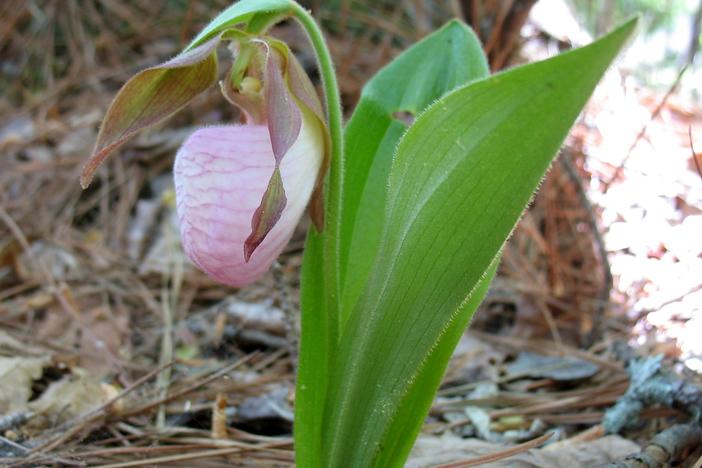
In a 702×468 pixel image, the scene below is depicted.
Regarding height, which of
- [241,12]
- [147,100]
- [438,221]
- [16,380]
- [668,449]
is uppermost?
[241,12]

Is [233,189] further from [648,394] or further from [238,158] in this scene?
[648,394]

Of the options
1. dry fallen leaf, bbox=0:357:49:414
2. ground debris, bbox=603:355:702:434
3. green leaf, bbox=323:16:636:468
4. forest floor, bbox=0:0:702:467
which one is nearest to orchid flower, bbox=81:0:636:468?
green leaf, bbox=323:16:636:468

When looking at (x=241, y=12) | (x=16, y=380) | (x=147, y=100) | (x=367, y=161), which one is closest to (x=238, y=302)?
(x=16, y=380)

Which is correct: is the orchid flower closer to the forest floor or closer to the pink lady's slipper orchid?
the pink lady's slipper orchid

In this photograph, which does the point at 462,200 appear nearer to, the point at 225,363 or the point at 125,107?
the point at 125,107

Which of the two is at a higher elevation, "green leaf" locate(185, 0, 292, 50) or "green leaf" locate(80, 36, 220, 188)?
"green leaf" locate(185, 0, 292, 50)
